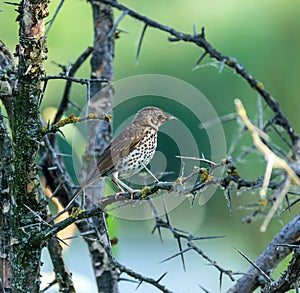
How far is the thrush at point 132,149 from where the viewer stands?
2631mm

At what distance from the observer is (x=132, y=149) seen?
2.79 m

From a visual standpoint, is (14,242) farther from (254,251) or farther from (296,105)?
(254,251)

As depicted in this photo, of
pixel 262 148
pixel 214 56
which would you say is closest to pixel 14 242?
pixel 262 148

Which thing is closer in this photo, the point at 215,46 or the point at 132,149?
the point at 132,149

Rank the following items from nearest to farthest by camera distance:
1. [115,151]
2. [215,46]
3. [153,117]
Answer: [115,151]
[153,117]
[215,46]

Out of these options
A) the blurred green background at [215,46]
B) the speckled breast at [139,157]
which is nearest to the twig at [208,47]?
the speckled breast at [139,157]

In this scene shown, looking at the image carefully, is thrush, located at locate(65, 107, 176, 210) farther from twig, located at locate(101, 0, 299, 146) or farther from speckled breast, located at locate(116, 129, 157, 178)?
twig, located at locate(101, 0, 299, 146)

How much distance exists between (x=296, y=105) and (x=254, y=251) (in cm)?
236

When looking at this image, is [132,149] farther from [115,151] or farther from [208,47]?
[208,47]

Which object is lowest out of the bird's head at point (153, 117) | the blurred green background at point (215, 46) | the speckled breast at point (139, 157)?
the speckled breast at point (139, 157)

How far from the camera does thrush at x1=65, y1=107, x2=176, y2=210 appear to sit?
2.63 metres

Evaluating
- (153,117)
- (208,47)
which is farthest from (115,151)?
(208,47)

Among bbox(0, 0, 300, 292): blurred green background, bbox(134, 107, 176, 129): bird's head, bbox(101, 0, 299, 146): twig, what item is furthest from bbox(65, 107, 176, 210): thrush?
bbox(0, 0, 300, 292): blurred green background

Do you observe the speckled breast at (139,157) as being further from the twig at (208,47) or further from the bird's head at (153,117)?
the twig at (208,47)
